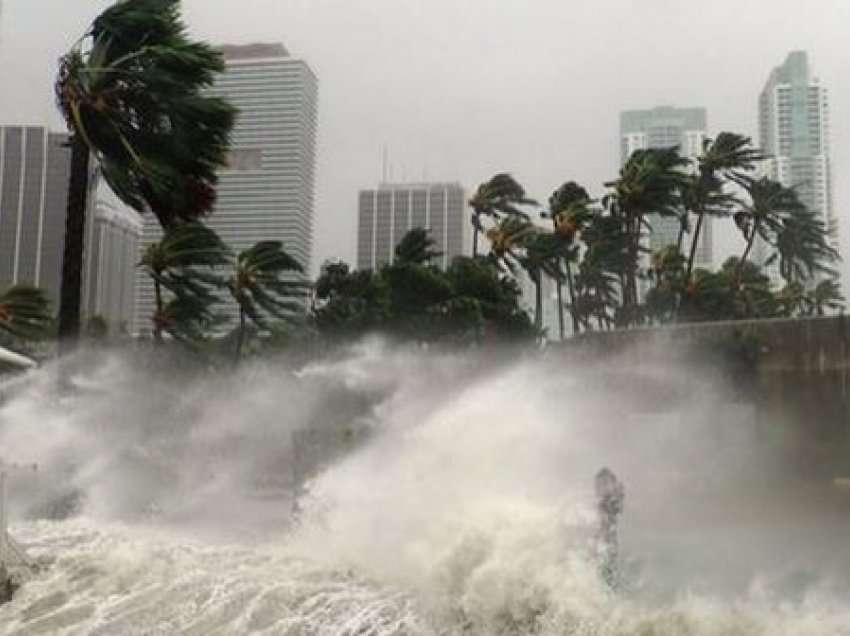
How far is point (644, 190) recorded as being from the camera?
47938mm

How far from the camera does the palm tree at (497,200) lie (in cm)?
5809

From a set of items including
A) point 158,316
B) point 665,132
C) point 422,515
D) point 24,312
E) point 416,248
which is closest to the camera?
point 422,515

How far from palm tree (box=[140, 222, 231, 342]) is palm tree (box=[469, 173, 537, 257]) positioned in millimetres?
31493

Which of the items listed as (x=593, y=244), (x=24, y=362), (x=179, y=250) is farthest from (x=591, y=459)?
(x=593, y=244)

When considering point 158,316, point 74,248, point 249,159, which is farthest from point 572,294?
point 74,248

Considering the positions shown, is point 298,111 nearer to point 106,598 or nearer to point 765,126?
point 765,126

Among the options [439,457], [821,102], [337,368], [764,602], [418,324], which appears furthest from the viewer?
[821,102]

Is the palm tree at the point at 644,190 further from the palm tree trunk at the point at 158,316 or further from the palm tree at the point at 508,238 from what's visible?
the palm tree trunk at the point at 158,316

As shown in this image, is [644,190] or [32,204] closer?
[644,190]

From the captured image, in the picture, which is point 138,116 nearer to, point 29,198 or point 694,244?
point 694,244

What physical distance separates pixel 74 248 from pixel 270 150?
5236 cm

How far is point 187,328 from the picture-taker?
97.2 feet

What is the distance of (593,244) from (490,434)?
1625 inches

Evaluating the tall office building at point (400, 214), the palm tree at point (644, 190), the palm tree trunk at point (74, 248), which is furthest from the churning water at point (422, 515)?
the tall office building at point (400, 214)
